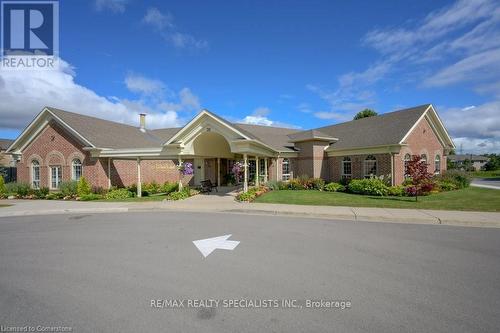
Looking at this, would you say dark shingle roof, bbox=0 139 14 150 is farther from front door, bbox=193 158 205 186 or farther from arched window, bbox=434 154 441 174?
arched window, bbox=434 154 441 174

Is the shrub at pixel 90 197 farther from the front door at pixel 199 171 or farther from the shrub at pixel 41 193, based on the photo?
the front door at pixel 199 171

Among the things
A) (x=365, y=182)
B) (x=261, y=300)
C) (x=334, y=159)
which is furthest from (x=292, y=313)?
(x=334, y=159)

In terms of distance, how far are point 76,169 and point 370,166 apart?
21517 mm

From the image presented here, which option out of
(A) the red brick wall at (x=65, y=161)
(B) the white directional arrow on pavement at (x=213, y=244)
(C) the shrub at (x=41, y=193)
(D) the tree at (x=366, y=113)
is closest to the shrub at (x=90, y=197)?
(A) the red brick wall at (x=65, y=161)

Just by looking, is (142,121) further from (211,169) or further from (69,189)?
(69,189)

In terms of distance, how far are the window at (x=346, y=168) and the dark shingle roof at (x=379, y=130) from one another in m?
1.05

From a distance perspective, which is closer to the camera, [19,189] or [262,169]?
[19,189]

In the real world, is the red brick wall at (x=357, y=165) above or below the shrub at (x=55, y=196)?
above

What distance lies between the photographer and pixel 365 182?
17203 millimetres

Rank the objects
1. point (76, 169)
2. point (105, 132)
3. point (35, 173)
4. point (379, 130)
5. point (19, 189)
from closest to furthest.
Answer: point (19, 189) → point (76, 169) → point (379, 130) → point (35, 173) → point (105, 132)

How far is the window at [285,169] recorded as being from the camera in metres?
22.7

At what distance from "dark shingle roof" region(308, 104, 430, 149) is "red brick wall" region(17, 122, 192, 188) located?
671 inches

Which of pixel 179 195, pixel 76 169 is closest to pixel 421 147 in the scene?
pixel 179 195

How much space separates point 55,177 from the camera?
19984 mm
